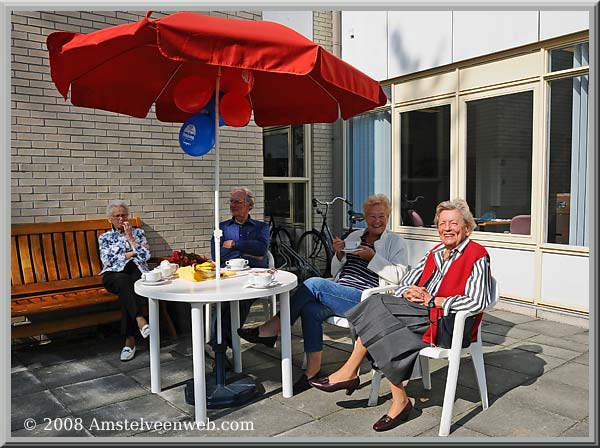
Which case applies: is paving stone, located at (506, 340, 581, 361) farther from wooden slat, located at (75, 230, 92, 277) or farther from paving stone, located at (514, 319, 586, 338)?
wooden slat, located at (75, 230, 92, 277)

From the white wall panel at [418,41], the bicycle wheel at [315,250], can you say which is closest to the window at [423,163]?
the white wall panel at [418,41]

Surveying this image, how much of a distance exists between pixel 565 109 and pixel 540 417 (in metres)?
3.21

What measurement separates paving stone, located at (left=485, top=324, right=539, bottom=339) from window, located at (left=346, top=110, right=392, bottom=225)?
2.63 meters

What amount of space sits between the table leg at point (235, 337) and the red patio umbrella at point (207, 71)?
2.44 ft

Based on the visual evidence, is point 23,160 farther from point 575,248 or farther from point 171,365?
point 575,248

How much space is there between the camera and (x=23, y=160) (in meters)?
4.66

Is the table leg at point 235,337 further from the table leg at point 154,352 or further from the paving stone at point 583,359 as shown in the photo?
the paving stone at point 583,359

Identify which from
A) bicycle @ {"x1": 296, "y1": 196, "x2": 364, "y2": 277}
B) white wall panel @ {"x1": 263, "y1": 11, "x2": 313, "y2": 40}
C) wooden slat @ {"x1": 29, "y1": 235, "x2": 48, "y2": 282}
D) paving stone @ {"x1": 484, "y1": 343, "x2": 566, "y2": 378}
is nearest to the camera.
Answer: paving stone @ {"x1": 484, "y1": 343, "x2": 566, "y2": 378}

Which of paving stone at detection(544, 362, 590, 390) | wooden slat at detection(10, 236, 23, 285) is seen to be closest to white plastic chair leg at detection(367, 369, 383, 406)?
paving stone at detection(544, 362, 590, 390)

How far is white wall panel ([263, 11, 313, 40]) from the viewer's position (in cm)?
686

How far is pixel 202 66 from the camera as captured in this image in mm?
3611

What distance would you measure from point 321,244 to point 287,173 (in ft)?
3.77

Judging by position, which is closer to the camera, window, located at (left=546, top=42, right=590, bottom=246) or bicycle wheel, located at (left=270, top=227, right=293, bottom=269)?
window, located at (left=546, top=42, right=590, bottom=246)

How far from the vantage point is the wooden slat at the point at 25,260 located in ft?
14.8
